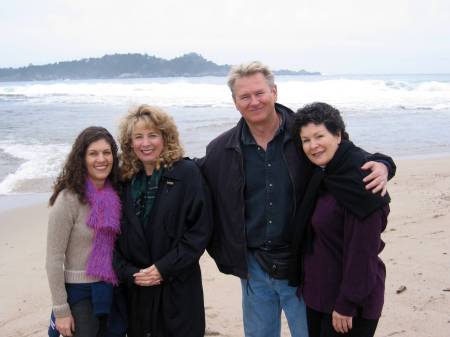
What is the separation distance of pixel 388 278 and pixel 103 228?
10.2ft

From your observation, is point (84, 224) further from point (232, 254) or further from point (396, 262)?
point (396, 262)

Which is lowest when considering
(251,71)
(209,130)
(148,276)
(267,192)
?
(209,130)

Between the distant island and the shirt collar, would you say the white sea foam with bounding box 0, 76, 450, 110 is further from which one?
the distant island

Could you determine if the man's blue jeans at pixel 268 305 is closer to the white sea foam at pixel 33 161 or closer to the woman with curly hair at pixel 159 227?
the woman with curly hair at pixel 159 227

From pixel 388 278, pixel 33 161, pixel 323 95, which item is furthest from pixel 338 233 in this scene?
pixel 323 95

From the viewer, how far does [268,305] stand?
3242 millimetres

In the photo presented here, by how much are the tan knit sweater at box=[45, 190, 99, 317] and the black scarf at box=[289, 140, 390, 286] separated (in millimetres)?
1195

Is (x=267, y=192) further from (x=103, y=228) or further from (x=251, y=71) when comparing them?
(x=103, y=228)

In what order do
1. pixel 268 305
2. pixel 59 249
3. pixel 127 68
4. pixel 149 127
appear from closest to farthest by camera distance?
pixel 59 249 < pixel 149 127 < pixel 268 305 < pixel 127 68

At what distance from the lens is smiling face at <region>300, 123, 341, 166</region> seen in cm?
268

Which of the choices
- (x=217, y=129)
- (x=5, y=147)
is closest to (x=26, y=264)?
(x=5, y=147)

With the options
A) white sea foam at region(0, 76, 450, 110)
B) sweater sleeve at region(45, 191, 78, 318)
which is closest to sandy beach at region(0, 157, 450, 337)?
sweater sleeve at region(45, 191, 78, 318)

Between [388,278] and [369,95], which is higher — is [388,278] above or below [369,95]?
below

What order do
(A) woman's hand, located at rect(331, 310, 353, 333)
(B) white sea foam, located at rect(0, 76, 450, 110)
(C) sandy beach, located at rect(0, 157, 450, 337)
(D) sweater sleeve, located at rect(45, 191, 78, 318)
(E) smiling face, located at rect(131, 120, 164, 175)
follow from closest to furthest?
(A) woman's hand, located at rect(331, 310, 353, 333) → (D) sweater sleeve, located at rect(45, 191, 78, 318) → (E) smiling face, located at rect(131, 120, 164, 175) → (C) sandy beach, located at rect(0, 157, 450, 337) → (B) white sea foam, located at rect(0, 76, 450, 110)
